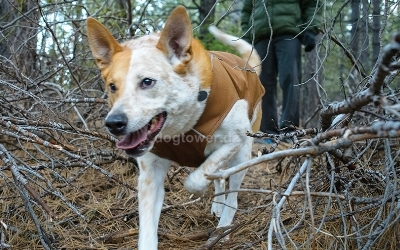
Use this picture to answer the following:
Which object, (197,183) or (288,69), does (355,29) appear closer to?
(197,183)

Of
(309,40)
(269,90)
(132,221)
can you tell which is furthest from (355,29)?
(269,90)

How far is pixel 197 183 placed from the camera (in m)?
2.54

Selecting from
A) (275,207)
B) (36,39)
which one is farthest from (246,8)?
(275,207)

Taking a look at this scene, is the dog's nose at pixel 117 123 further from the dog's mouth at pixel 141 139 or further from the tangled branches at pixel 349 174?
the tangled branches at pixel 349 174

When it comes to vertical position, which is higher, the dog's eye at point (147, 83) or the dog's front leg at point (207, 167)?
the dog's eye at point (147, 83)

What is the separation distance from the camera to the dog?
236cm

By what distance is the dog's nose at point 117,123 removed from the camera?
7.14ft

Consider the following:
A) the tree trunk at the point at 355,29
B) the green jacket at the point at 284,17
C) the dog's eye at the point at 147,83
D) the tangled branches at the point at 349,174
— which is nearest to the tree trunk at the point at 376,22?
the tree trunk at the point at 355,29

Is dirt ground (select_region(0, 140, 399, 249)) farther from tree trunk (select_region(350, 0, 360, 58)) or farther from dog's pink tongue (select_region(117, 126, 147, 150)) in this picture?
tree trunk (select_region(350, 0, 360, 58))

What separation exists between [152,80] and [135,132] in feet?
0.98

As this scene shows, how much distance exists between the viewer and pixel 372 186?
2430 mm

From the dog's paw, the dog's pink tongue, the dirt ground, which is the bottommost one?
the dirt ground

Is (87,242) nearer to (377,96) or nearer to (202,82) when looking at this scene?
(202,82)

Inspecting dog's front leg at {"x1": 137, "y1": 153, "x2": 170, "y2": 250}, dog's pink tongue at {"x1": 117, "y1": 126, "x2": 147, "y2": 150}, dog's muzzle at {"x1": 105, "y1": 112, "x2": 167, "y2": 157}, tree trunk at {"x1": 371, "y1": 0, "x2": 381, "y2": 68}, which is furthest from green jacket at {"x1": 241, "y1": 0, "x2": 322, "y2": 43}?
dog's pink tongue at {"x1": 117, "y1": 126, "x2": 147, "y2": 150}
